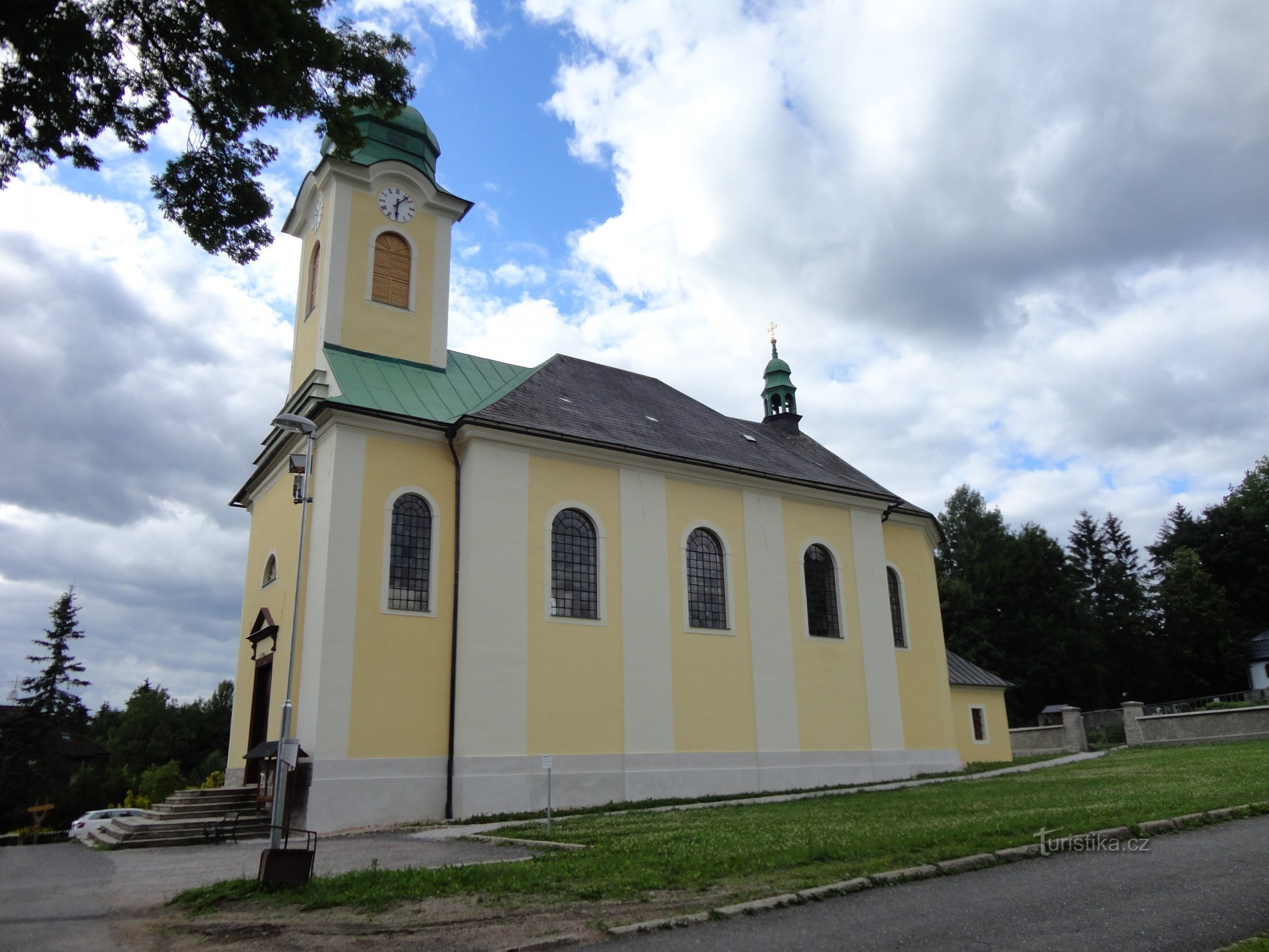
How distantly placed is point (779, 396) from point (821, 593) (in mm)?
8959

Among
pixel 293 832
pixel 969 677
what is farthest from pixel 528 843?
pixel 969 677

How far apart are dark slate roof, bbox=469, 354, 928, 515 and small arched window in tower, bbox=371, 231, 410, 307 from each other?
379cm

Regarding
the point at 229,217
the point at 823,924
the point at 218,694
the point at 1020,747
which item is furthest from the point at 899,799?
the point at 218,694

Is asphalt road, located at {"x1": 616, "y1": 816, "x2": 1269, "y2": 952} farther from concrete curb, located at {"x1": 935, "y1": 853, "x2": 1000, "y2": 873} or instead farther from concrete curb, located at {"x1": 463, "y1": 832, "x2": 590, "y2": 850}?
concrete curb, located at {"x1": 463, "y1": 832, "x2": 590, "y2": 850}

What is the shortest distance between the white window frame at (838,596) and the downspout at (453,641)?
8963 millimetres

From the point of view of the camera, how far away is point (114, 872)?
11.0 metres

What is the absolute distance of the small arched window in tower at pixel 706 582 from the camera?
20.9 m

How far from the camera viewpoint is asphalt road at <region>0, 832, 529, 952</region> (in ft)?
23.7

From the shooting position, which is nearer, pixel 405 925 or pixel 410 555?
pixel 405 925

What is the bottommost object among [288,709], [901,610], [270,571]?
[288,709]

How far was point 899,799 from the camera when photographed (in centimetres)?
1530

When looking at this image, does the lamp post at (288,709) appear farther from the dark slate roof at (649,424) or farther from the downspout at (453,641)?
the dark slate roof at (649,424)

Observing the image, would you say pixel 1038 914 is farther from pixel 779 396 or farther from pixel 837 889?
pixel 779 396

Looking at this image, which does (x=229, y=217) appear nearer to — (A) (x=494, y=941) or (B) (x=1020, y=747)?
(A) (x=494, y=941)
